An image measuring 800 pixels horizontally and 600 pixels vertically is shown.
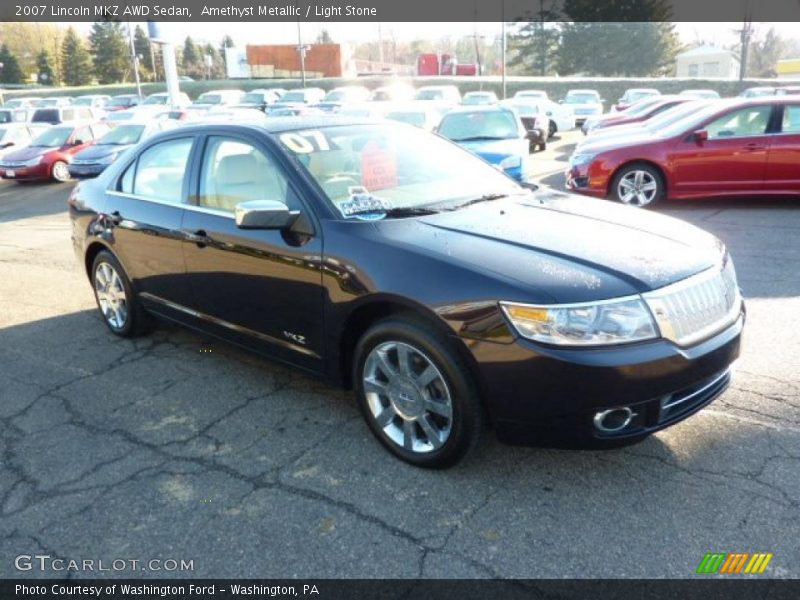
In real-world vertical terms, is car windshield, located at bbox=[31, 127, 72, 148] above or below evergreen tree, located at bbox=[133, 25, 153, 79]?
below

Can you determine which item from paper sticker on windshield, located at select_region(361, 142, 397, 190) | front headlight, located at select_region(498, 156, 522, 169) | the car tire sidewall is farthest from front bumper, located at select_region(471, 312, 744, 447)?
front headlight, located at select_region(498, 156, 522, 169)

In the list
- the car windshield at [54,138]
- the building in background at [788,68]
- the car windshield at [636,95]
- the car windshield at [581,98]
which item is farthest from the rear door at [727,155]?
the building in background at [788,68]

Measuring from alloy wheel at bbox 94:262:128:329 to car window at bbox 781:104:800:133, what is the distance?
8.55 meters

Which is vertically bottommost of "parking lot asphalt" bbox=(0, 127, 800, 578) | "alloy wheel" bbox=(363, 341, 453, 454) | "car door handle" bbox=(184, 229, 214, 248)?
"parking lot asphalt" bbox=(0, 127, 800, 578)

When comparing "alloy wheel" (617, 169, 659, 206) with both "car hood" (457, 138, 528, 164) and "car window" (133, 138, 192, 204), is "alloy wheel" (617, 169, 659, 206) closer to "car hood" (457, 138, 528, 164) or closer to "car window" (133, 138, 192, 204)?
"car hood" (457, 138, 528, 164)

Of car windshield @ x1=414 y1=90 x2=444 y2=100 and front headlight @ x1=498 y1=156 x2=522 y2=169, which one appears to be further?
car windshield @ x1=414 y1=90 x2=444 y2=100

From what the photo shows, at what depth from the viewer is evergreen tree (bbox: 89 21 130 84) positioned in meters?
70.7

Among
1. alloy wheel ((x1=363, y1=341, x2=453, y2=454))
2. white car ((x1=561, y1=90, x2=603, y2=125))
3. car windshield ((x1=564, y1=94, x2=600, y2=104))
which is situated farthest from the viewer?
car windshield ((x1=564, y1=94, x2=600, y2=104))

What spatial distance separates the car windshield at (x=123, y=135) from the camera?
15.7 metres

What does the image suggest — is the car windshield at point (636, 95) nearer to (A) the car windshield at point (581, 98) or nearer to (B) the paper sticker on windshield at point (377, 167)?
(A) the car windshield at point (581, 98)

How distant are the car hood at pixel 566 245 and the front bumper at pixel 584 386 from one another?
0.77 feet

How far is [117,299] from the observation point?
4.93m

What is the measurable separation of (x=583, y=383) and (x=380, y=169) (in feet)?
5.86

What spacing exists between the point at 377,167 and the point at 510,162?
6.39 m
